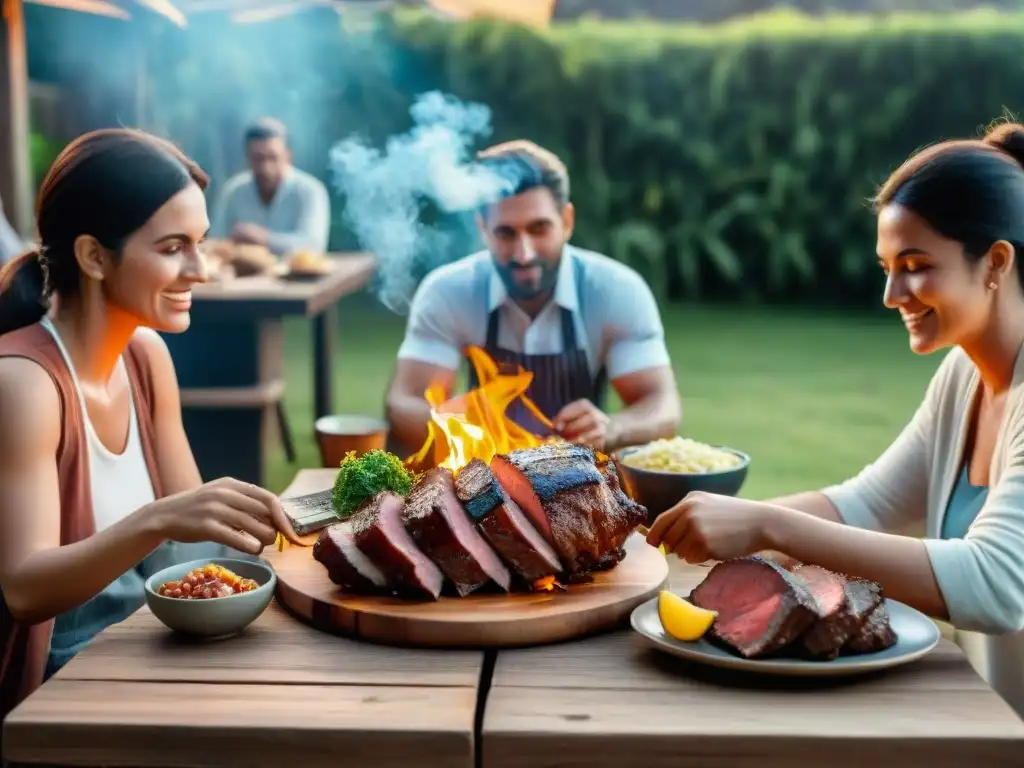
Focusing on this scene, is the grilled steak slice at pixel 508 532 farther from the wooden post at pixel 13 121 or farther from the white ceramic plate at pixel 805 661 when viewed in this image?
the wooden post at pixel 13 121

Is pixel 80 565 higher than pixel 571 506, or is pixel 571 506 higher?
pixel 571 506

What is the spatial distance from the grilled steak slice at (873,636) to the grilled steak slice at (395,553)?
Answer: 33.1 inches

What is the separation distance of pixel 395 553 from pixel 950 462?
1.53 metres

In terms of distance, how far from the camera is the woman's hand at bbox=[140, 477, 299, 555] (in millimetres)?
2418

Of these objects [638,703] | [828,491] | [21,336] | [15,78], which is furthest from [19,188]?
[638,703]

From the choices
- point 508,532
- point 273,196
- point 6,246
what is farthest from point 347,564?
point 273,196

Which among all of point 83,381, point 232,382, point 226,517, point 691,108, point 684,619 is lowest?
point 232,382

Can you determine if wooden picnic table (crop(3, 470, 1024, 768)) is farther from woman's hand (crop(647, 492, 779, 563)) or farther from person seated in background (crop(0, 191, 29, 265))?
person seated in background (crop(0, 191, 29, 265))

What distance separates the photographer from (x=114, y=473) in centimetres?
307

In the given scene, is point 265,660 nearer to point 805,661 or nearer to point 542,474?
point 542,474

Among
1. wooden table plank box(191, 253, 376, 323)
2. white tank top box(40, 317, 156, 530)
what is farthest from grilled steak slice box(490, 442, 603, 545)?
wooden table plank box(191, 253, 376, 323)

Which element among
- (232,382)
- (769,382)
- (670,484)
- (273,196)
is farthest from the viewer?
(769,382)

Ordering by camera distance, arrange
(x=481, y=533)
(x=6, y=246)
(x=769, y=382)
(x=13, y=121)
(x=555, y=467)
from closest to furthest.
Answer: (x=481, y=533), (x=555, y=467), (x=6, y=246), (x=13, y=121), (x=769, y=382)

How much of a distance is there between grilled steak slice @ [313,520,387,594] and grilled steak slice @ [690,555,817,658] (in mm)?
671
